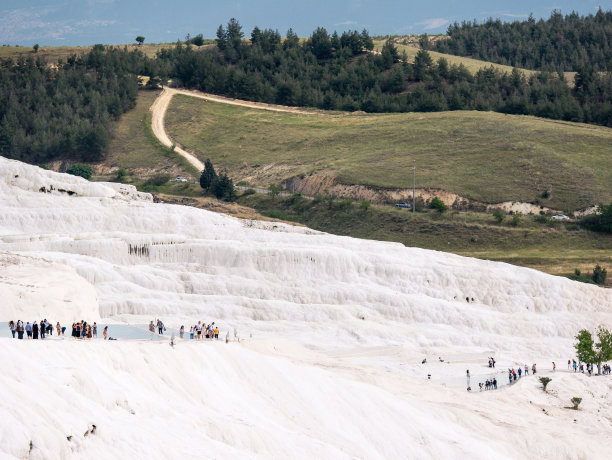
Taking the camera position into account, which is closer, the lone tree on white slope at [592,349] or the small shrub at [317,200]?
the lone tree on white slope at [592,349]

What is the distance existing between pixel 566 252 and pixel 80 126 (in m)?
70.3

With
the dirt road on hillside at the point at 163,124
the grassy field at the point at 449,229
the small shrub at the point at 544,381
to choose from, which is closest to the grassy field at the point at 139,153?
the dirt road on hillside at the point at 163,124

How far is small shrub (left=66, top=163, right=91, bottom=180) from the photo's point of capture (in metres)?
118

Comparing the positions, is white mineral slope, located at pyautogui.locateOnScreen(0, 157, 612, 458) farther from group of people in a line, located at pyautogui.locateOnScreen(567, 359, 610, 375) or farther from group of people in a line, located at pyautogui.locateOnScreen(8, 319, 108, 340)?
group of people in a line, located at pyautogui.locateOnScreen(8, 319, 108, 340)

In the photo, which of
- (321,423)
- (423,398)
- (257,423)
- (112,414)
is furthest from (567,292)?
(112,414)

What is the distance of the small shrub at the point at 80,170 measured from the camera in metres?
118

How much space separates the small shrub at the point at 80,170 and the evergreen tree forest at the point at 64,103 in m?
10.3

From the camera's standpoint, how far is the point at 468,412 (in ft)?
142

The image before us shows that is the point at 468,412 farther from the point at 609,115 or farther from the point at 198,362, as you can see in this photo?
the point at 609,115

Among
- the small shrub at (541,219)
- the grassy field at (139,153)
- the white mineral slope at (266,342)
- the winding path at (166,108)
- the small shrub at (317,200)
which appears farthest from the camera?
the winding path at (166,108)

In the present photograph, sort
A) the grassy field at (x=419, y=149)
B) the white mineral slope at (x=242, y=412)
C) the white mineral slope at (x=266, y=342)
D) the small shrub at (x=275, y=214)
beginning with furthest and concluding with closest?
the grassy field at (x=419, y=149) → the small shrub at (x=275, y=214) → the white mineral slope at (x=266, y=342) → the white mineral slope at (x=242, y=412)

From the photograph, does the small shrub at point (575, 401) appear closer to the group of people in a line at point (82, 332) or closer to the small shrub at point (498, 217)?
the group of people in a line at point (82, 332)

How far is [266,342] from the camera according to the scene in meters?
48.2

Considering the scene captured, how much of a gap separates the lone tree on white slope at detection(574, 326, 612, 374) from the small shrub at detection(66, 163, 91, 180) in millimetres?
74904
